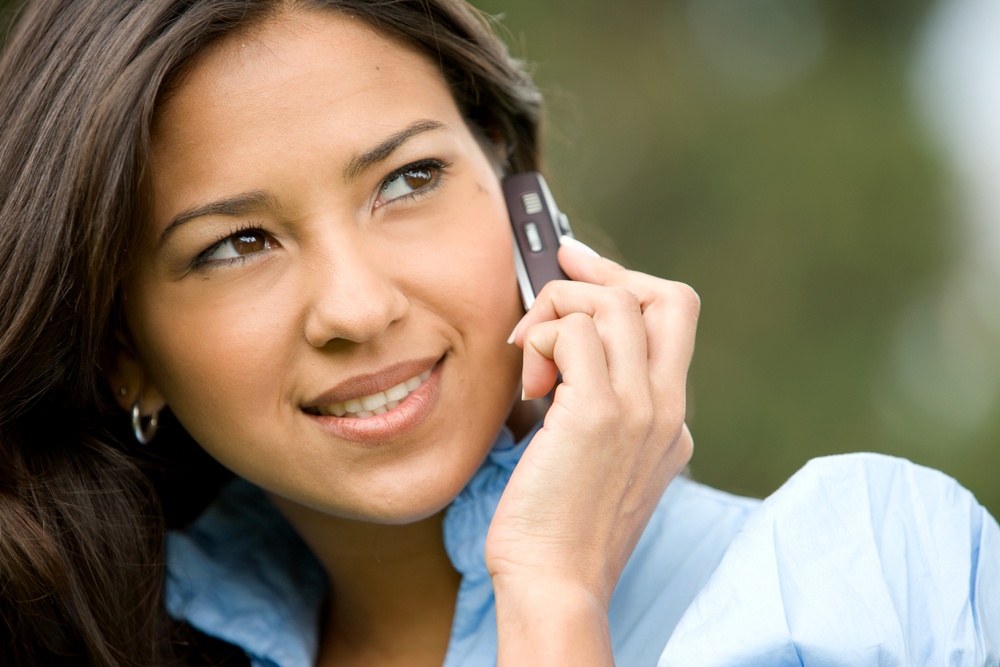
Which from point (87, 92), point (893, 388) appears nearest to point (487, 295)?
point (87, 92)

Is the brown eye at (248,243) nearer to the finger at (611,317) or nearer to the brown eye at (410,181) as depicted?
the brown eye at (410,181)

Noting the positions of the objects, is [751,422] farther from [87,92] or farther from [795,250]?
[87,92]

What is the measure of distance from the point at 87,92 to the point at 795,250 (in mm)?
5377

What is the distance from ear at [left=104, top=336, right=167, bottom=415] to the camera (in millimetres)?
1964

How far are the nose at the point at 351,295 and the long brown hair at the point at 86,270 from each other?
1.13 ft

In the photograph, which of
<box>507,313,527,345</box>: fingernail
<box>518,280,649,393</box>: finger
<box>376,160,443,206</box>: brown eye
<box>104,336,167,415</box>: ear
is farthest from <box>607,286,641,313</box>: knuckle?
<box>104,336,167,415</box>: ear

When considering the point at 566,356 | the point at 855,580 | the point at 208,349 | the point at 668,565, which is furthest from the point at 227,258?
the point at 855,580

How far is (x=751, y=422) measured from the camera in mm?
6098

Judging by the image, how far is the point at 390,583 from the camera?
2053 millimetres

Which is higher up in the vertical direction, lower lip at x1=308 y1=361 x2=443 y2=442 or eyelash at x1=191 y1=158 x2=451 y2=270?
eyelash at x1=191 y1=158 x2=451 y2=270

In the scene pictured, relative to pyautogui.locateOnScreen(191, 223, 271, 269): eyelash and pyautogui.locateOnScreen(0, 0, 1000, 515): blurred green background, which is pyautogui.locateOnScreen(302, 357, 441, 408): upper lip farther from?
pyautogui.locateOnScreen(0, 0, 1000, 515): blurred green background

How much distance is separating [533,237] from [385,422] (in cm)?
51

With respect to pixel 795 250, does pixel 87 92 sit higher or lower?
higher

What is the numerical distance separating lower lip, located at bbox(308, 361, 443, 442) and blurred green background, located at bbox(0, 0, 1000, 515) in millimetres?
4119
